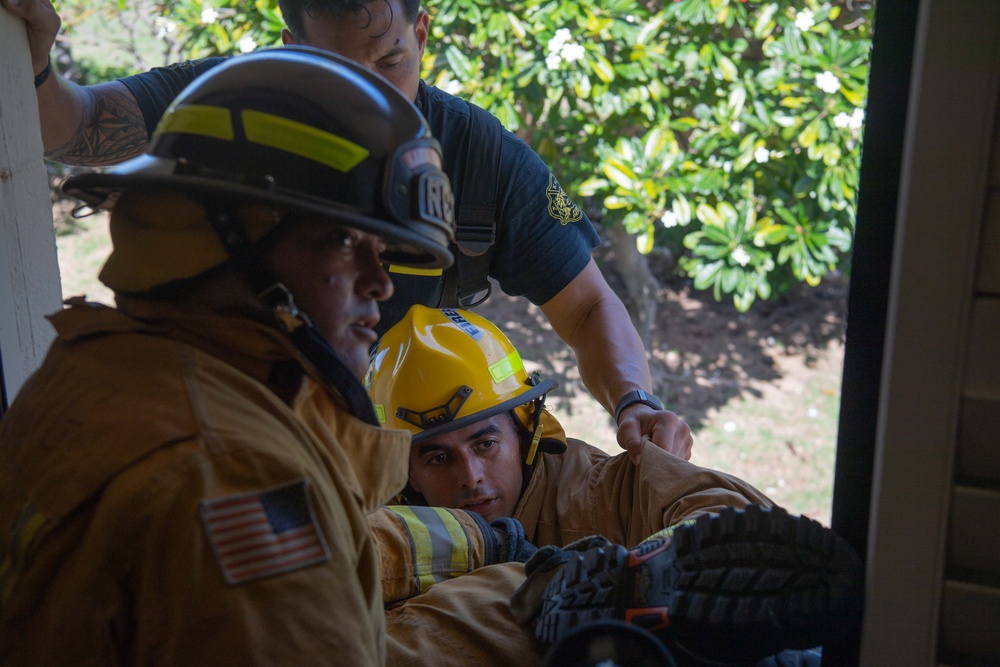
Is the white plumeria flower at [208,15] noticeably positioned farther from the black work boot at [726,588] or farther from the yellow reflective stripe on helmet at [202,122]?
the black work boot at [726,588]

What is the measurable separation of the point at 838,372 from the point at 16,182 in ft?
21.0

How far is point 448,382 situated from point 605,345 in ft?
2.04

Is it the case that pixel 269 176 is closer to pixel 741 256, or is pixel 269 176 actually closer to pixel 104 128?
pixel 104 128

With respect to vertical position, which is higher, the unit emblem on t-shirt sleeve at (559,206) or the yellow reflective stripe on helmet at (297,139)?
the unit emblem on t-shirt sleeve at (559,206)

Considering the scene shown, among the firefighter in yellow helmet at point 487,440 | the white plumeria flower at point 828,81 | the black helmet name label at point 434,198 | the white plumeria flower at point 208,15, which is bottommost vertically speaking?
the firefighter in yellow helmet at point 487,440

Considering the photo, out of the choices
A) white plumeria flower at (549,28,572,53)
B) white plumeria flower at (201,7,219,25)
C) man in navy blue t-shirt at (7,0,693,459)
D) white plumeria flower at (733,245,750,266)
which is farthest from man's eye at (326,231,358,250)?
white plumeria flower at (201,7,219,25)

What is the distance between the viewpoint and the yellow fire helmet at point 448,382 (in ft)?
9.61

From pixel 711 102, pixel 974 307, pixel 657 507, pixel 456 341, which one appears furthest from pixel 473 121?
pixel 711 102

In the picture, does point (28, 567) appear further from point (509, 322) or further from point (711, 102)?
point (509, 322)

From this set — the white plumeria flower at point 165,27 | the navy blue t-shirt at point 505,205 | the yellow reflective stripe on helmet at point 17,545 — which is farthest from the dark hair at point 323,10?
the white plumeria flower at point 165,27

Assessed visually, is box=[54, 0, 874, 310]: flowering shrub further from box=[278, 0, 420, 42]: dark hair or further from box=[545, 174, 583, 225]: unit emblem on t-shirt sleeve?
box=[278, 0, 420, 42]: dark hair

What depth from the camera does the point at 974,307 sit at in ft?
4.55

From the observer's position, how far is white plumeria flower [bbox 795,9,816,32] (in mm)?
4766

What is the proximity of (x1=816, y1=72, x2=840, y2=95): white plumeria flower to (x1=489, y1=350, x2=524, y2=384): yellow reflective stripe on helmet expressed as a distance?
2.47 m
